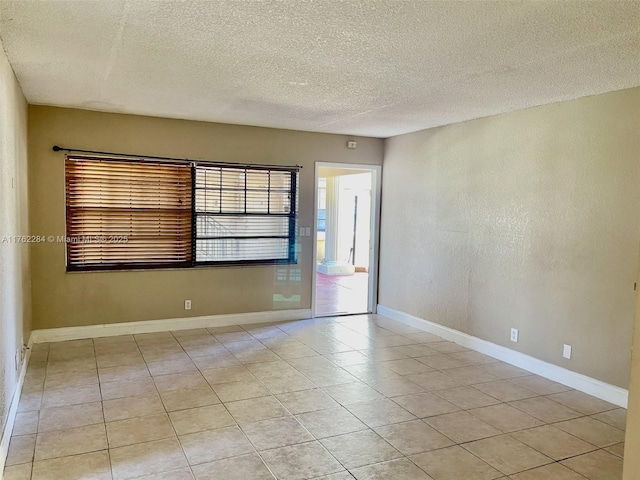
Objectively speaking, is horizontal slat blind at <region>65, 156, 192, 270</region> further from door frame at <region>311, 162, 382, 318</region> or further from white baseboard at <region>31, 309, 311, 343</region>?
door frame at <region>311, 162, 382, 318</region>

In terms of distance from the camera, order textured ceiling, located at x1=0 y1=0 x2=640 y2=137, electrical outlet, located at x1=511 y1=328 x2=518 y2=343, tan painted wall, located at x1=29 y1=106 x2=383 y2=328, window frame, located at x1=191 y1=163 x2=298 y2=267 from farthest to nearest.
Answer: window frame, located at x1=191 y1=163 x2=298 y2=267 < tan painted wall, located at x1=29 y1=106 x2=383 y2=328 < electrical outlet, located at x1=511 y1=328 x2=518 y2=343 < textured ceiling, located at x1=0 y1=0 x2=640 y2=137

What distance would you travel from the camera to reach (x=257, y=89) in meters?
3.84

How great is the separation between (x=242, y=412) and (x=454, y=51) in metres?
2.74

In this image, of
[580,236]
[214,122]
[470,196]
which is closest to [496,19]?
[580,236]

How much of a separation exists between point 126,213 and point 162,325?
4.31 feet

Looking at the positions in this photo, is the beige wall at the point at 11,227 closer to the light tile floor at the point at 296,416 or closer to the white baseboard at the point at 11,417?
the white baseboard at the point at 11,417

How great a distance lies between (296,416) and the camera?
3.28 meters

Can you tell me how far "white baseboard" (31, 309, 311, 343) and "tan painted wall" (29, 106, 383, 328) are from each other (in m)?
0.07

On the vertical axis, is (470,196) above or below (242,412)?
above

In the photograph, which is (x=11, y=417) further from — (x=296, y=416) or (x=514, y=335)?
(x=514, y=335)

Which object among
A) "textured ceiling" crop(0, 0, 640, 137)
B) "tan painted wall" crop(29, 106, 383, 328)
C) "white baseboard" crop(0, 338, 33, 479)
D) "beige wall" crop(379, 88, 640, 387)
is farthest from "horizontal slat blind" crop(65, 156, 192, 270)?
"beige wall" crop(379, 88, 640, 387)

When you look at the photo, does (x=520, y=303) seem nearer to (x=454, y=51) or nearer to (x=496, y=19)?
(x=454, y=51)

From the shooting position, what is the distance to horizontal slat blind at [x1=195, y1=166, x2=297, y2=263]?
5527mm

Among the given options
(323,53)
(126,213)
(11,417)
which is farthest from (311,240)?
(11,417)
